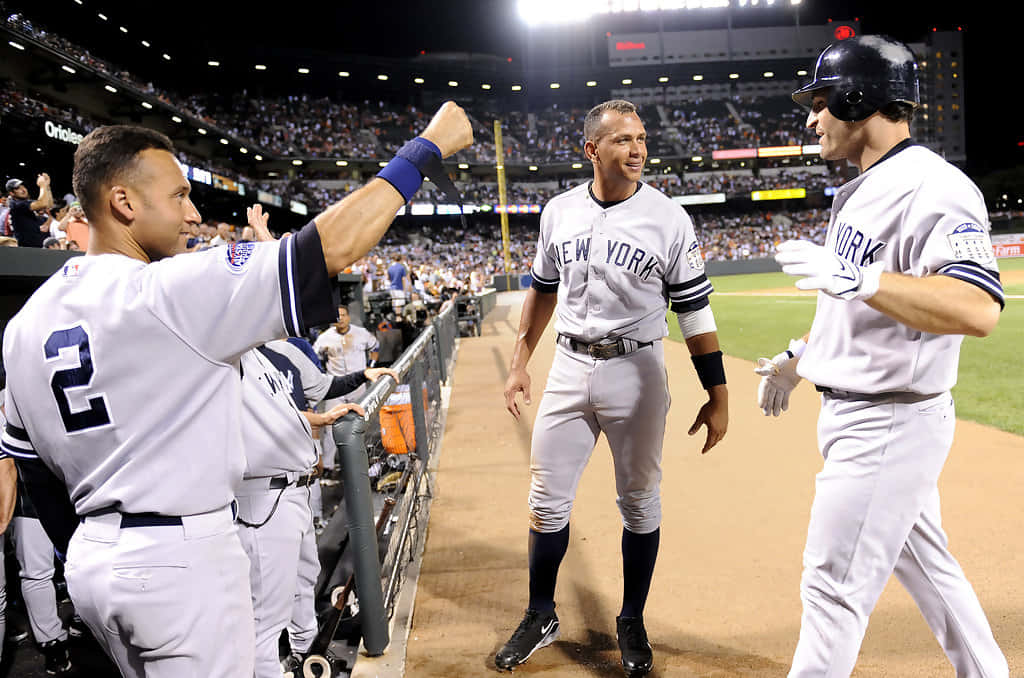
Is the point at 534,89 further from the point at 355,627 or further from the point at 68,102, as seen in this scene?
the point at 355,627

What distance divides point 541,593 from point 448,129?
2.27 m

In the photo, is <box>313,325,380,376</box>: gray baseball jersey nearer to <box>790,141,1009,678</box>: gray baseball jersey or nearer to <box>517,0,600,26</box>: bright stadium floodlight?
<box>790,141,1009,678</box>: gray baseball jersey

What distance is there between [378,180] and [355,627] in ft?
9.23

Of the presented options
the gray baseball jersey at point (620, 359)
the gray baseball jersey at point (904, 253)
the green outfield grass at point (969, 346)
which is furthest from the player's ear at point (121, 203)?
the green outfield grass at point (969, 346)

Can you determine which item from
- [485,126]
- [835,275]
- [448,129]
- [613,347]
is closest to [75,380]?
[448,129]

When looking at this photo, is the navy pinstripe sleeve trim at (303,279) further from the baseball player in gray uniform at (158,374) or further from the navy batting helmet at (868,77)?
the navy batting helmet at (868,77)

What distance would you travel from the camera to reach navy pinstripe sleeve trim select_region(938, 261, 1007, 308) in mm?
1590

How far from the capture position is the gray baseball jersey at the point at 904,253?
1.65m

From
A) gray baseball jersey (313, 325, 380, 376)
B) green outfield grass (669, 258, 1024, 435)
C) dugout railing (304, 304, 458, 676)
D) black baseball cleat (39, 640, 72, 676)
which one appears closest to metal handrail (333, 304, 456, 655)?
dugout railing (304, 304, 458, 676)

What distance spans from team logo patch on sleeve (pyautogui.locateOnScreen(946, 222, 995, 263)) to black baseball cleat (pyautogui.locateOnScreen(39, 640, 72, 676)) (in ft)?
14.9

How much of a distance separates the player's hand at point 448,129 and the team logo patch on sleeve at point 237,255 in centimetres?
48

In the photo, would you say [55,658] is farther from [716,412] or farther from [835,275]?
[835,275]

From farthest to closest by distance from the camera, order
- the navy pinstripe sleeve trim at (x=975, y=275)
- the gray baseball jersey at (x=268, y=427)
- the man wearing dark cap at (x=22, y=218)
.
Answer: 1. the man wearing dark cap at (x=22, y=218)
2. the gray baseball jersey at (x=268, y=427)
3. the navy pinstripe sleeve trim at (x=975, y=275)

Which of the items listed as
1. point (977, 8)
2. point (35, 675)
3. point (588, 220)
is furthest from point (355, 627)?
point (977, 8)
